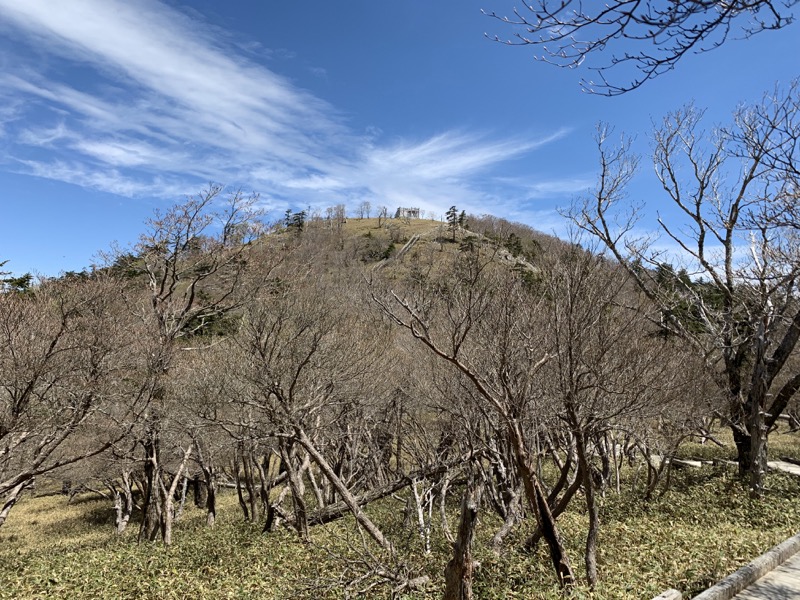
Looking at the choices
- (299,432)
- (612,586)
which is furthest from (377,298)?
(612,586)

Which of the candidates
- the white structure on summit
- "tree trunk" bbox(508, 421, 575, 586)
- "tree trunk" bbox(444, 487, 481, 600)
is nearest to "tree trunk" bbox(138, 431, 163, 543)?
"tree trunk" bbox(444, 487, 481, 600)

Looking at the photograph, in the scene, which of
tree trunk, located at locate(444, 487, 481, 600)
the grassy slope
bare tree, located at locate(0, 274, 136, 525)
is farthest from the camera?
bare tree, located at locate(0, 274, 136, 525)

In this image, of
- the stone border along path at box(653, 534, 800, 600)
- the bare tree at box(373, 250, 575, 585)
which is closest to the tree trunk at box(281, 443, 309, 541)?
the bare tree at box(373, 250, 575, 585)

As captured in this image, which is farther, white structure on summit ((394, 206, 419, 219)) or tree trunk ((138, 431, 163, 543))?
white structure on summit ((394, 206, 419, 219))

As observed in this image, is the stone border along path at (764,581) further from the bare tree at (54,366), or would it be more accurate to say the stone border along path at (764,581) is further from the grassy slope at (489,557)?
the bare tree at (54,366)

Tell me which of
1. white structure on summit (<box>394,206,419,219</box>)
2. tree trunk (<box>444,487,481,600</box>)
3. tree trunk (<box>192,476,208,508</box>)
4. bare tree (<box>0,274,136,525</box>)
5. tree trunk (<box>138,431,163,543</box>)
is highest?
white structure on summit (<box>394,206,419,219</box>)

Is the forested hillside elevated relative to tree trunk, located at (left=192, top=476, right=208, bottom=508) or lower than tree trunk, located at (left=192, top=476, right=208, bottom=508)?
elevated

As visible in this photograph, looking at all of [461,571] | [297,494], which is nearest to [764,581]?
[461,571]

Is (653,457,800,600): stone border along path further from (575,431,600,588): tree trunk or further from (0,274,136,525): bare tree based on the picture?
(0,274,136,525): bare tree

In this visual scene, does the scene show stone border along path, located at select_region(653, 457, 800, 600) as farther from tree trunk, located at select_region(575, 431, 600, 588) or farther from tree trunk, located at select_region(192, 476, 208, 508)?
tree trunk, located at select_region(192, 476, 208, 508)

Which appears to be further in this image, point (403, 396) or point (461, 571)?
point (403, 396)

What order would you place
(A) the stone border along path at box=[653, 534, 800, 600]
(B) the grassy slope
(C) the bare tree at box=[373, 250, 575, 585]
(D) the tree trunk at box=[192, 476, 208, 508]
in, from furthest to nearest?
1. (D) the tree trunk at box=[192, 476, 208, 508]
2. (B) the grassy slope
3. (C) the bare tree at box=[373, 250, 575, 585]
4. (A) the stone border along path at box=[653, 534, 800, 600]

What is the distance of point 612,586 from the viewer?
20.9 feet

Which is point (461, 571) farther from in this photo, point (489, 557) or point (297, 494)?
point (297, 494)
